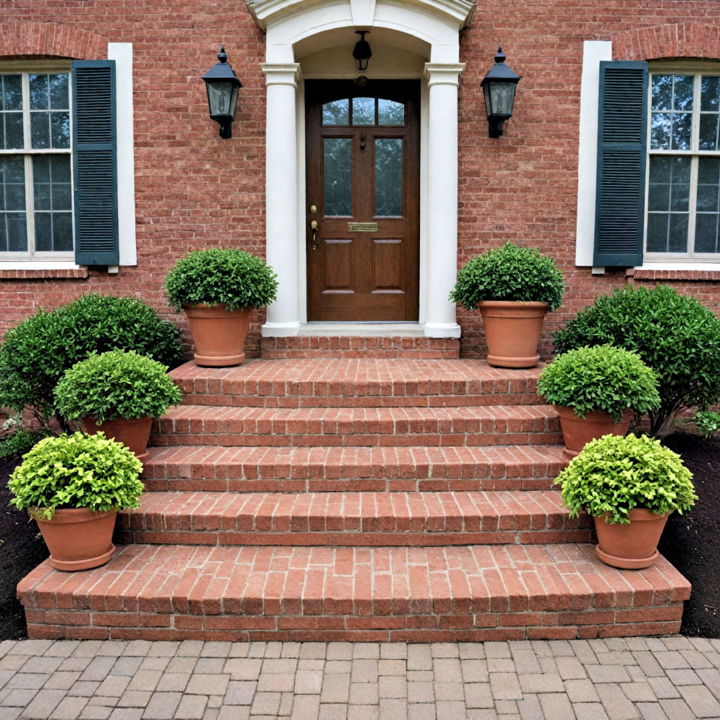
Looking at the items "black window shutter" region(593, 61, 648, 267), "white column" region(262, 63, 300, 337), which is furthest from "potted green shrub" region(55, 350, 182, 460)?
"black window shutter" region(593, 61, 648, 267)

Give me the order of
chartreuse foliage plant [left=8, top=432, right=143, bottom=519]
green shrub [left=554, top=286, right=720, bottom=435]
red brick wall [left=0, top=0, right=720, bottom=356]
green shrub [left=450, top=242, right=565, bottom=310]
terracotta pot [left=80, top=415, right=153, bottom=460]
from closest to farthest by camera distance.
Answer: chartreuse foliage plant [left=8, top=432, right=143, bottom=519] → terracotta pot [left=80, top=415, right=153, bottom=460] → green shrub [left=554, top=286, right=720, bottom=435] → green shrub [left=450, top=242, right=565, bottom=310] → red brick wall [left=0, top=0, right=720, bottom=356]

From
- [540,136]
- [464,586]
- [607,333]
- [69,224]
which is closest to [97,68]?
[69,224]

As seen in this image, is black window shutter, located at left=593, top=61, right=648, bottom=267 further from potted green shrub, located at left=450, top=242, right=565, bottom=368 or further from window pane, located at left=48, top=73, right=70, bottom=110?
window pane, located at left=48, top=73, right=70, bottom=110

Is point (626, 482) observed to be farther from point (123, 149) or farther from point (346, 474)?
point (123, 149)

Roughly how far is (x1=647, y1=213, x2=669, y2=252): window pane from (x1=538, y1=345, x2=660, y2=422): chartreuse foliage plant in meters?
2.80

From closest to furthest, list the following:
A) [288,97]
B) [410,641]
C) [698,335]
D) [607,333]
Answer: [410,641] < [698,335] < [607,333] < [288,97]

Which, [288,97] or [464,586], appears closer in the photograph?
[464,586]

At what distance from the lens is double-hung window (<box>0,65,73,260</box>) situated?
6.30 meters

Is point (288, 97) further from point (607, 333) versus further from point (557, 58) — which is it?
point (607, 333)

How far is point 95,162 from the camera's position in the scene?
242 inches

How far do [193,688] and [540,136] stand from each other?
5521mm

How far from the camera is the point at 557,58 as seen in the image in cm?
608

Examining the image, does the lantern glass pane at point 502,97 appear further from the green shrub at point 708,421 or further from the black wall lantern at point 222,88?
the green shrub at point 708,421

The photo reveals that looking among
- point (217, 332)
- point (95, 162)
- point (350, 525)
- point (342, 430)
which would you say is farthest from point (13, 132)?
point (350, 525)
